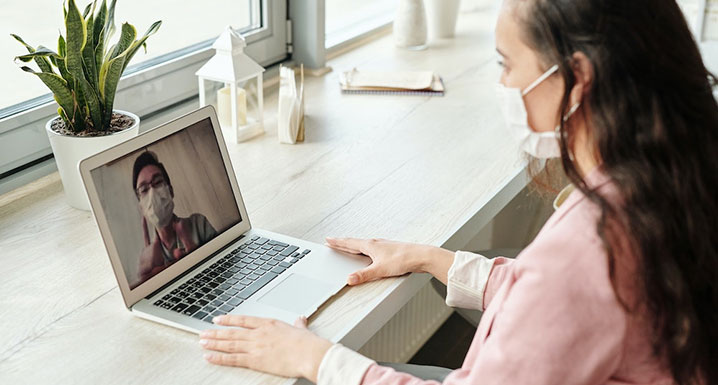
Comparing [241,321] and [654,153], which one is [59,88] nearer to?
[241,321]

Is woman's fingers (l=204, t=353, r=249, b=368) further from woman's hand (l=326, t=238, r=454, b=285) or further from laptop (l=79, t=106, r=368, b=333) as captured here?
woman's hand (l=326, t=238, r=454, b=285)

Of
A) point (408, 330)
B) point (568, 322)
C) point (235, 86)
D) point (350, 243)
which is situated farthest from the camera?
point (408, 330)

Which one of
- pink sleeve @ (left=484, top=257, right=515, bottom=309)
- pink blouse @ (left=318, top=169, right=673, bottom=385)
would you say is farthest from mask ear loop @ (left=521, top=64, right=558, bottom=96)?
pink sleeve @ (left=484, top=257, right=515, bottom=309)

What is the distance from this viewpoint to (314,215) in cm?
142

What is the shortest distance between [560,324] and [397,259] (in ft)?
1.41

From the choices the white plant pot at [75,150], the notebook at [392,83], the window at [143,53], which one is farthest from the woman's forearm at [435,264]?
the notebook at [392,83]

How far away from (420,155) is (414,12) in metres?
0.80

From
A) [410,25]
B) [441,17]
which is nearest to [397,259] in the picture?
[410,25]

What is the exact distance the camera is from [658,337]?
86 centimetres

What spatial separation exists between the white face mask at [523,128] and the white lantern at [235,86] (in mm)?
786

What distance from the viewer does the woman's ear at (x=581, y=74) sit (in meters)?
0.86

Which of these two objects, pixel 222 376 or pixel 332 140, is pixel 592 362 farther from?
→ pixel 332 140

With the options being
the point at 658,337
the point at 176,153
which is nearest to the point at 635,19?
the point at 658,337

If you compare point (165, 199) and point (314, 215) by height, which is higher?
point (165, 199)
